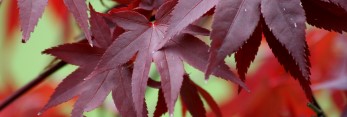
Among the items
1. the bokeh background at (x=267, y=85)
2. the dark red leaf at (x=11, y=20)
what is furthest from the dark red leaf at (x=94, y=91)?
the dark red leaf at (x=11, y=20)

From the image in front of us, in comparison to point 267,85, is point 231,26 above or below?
above

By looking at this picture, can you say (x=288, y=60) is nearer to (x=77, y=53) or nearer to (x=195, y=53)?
(x=195, y=53)

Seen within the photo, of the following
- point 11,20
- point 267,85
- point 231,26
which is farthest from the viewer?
point 11,20

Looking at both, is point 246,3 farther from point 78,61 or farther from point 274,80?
point 274,80

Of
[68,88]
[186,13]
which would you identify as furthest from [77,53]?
[186,13]

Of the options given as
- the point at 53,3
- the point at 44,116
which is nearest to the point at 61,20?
the point at 53,3

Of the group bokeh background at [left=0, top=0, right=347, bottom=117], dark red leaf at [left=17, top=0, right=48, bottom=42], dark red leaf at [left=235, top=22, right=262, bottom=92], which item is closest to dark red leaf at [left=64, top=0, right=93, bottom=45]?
dark red leaf at [left=17, top=0, right=48, bottom=42]

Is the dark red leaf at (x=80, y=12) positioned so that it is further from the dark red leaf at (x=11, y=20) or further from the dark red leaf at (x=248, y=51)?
the dark red leaf at (x=11, y=20)
